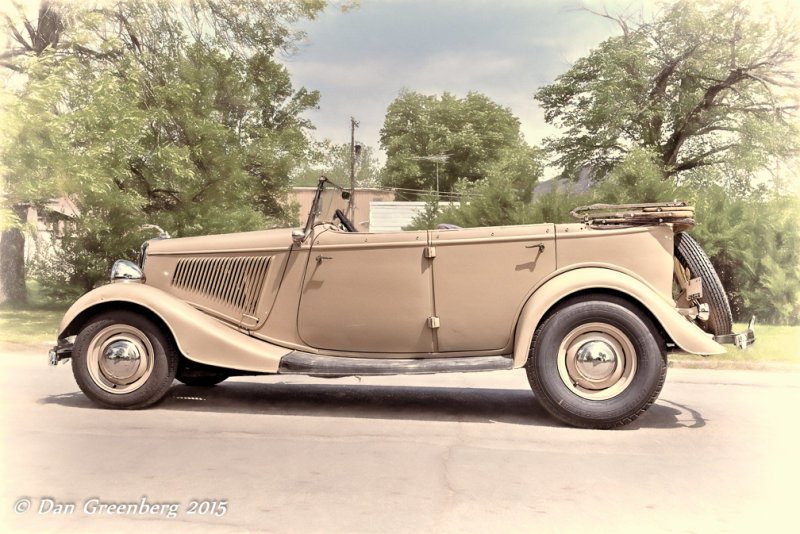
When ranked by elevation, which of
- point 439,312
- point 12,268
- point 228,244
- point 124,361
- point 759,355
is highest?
point 228,244

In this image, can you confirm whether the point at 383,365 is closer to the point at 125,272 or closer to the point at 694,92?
the point at 125,272

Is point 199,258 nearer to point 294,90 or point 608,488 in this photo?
point 608,488

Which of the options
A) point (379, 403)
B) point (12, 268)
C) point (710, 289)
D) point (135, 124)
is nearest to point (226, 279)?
point (379, 403)

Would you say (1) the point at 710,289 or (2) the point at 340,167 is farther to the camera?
(2) the point at 340,167

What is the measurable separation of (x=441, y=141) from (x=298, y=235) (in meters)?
45.5

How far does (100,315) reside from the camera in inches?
205

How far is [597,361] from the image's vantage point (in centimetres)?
468

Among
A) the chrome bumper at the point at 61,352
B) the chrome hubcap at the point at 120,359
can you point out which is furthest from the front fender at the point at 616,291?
the chrome bumper at the point at 61,352

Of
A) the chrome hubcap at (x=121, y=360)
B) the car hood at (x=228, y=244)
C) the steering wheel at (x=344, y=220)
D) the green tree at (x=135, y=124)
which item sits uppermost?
the green tree at (x=135, y=124)

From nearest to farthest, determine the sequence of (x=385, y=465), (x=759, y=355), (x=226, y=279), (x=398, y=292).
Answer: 1. (x=385, y=465)
2. (x=398, y=292)
3. (x=226, y=279)
4. (x=759, y=355)

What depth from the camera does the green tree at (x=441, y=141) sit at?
48.8m

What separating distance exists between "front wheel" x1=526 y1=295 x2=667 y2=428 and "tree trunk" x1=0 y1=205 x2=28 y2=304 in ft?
49.0

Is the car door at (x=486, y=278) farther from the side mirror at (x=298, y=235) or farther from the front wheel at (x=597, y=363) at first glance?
the side mirror at (x=298, y=235)

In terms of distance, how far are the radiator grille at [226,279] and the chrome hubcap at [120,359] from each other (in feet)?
1.97
